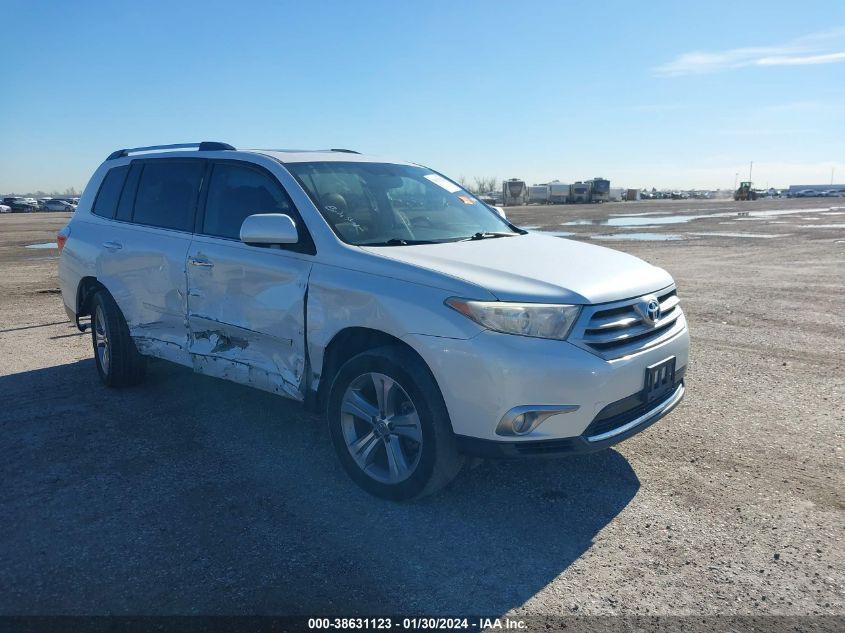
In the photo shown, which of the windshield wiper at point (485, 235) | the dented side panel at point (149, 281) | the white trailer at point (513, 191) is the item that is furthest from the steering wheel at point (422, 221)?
the white trailer at point (513, 191)

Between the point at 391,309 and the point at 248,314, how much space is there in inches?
51.3

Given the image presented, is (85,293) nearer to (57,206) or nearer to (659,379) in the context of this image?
(659,379)

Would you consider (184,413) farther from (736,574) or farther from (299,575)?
(736,574)

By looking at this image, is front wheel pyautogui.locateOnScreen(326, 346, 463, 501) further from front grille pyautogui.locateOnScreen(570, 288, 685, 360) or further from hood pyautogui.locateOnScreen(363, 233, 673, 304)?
front grille pyautogui.locateOnScreen(570, 288, 685, 360)

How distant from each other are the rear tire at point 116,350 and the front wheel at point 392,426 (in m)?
2.70

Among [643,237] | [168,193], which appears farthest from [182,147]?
[643,237]

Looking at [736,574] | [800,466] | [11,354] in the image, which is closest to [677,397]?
[800,466]

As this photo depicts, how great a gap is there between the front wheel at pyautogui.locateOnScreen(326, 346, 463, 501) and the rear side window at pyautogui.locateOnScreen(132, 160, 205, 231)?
6.88 feet

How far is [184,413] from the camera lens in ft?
17.3

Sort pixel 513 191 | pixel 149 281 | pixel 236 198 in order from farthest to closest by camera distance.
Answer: pixel 513 191, pixel 149 281, pixel 236 198

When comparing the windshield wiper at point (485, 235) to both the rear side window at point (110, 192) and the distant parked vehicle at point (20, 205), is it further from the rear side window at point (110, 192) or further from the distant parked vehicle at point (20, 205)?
the distant parked vehicle at point (20, 205)

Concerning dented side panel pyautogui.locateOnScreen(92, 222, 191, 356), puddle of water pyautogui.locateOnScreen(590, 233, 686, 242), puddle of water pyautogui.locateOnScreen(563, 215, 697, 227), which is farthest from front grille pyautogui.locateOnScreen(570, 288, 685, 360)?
puddle of water pyautogui.locateOnScreen(563, 215, 697, 227)

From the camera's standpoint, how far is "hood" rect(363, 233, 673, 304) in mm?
3381

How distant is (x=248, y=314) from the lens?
14.4 ft
